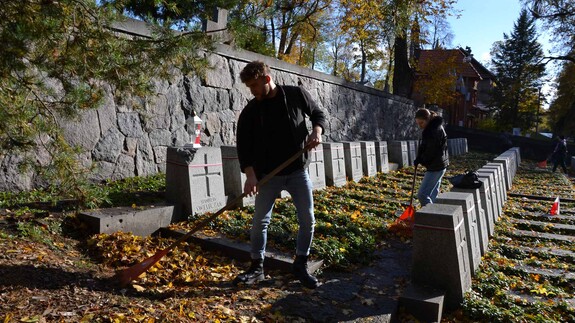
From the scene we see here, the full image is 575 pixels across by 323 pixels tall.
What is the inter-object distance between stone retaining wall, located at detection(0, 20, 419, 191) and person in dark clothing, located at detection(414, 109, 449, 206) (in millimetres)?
2937

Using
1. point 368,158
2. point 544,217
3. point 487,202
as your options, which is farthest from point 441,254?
point 368,158

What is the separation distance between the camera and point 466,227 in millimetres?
4316

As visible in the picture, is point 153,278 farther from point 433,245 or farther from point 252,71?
point 433,245

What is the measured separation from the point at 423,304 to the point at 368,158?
7.49 meters

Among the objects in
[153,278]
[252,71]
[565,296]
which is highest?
[252,71]

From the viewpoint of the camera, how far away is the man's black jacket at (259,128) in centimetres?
364

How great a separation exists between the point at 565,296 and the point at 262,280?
2842mm

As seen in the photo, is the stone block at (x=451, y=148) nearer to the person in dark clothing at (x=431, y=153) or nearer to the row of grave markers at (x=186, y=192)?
the person in dark clothing at (x=431, y=153)

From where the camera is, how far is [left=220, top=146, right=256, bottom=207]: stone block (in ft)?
20.5

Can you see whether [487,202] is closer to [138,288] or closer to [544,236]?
[544,236]

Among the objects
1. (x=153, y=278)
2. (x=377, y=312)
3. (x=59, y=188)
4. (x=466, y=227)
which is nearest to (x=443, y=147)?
(x=466, y=227)

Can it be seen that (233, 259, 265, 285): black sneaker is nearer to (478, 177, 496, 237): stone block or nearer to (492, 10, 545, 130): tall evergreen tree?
(478, 177, 496, 237): stone block

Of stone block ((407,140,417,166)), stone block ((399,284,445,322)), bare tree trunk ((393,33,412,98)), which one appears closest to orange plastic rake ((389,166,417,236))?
stone block ((399,284,445,322))

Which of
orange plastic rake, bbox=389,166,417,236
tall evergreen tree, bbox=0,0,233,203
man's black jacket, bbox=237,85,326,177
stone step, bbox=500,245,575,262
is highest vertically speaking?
tall evergreen tree, bbox=0,0,233,203
